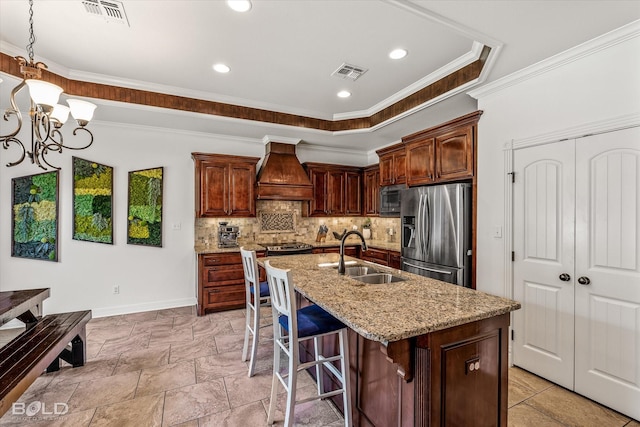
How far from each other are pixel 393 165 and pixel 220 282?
310cm

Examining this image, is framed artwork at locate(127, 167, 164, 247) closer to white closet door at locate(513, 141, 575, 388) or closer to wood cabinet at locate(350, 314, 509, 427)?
wood cabinet at locate(350, 314, 509, 427)

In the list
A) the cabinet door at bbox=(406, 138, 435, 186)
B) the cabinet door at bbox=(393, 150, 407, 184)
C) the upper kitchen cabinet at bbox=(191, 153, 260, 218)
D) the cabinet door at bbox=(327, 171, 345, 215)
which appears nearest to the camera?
the cabinet door at bbox=(406, 138, 435, 186)

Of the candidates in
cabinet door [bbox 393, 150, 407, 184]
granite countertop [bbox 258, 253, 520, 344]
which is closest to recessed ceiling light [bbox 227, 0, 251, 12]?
granite countertop [bbox 258, 253, 520, 344]

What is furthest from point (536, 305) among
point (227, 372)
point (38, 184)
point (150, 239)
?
point (38, 184)

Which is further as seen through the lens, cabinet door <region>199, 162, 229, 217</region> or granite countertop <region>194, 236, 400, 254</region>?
cabinet door <region>199, 162, 229, 217</region>

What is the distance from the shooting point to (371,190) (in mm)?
5641

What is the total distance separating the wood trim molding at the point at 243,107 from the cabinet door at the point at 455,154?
48cm

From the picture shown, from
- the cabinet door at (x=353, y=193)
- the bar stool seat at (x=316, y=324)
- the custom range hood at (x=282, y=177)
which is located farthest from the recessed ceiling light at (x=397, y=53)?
the cabinet door at (x=353, y=193)

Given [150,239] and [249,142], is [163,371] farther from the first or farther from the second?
[249,142]

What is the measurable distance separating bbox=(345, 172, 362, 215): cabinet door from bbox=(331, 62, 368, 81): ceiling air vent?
255 centimetres

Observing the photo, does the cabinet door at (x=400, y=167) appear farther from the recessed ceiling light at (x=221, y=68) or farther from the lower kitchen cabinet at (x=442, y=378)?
→ the lower kitchen cabinet at (x=442, y=378)

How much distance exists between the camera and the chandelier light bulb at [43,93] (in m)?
1.91

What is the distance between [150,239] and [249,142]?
2.17 meters

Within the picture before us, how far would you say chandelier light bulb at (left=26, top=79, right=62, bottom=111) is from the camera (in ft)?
6.25
